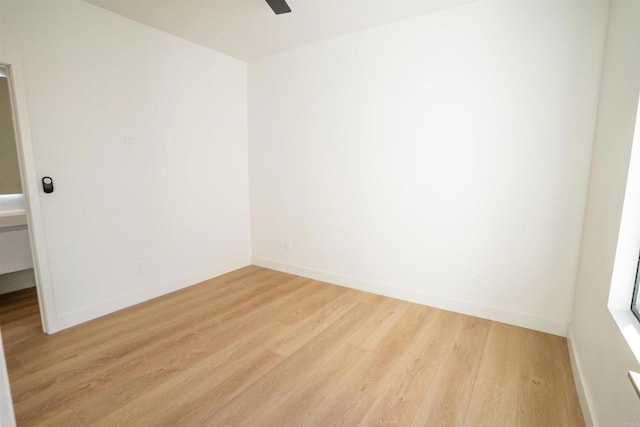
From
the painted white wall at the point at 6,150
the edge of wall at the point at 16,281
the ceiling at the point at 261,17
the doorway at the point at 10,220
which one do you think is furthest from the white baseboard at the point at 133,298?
the ceiling at the point at 261,17

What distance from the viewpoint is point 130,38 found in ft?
9.27

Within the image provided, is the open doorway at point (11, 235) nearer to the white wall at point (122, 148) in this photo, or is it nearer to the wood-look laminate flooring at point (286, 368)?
the wood-look laminate flooring at point (286, 368)

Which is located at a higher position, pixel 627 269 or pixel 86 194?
pixel 86 194

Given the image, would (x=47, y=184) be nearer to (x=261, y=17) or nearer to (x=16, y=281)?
(x=16, y=281)

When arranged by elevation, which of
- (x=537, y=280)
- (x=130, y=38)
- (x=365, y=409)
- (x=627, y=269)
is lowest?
(x=365, y=409)

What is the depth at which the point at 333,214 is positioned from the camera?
3.55 m

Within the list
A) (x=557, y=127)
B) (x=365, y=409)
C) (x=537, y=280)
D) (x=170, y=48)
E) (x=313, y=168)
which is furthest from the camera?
(x=313, y=168)

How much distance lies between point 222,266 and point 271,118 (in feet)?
6.70

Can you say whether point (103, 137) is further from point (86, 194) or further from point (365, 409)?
point (365, 409)

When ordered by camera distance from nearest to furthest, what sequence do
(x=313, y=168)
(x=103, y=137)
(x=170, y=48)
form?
(x=103, y=137) → (x=170, y=48) → (x=313, y=168)

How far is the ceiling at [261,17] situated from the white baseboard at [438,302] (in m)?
2.67

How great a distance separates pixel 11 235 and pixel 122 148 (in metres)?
1.44

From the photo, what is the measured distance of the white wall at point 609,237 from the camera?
130cm

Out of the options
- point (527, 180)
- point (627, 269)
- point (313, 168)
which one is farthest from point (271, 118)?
point (627, 269)
